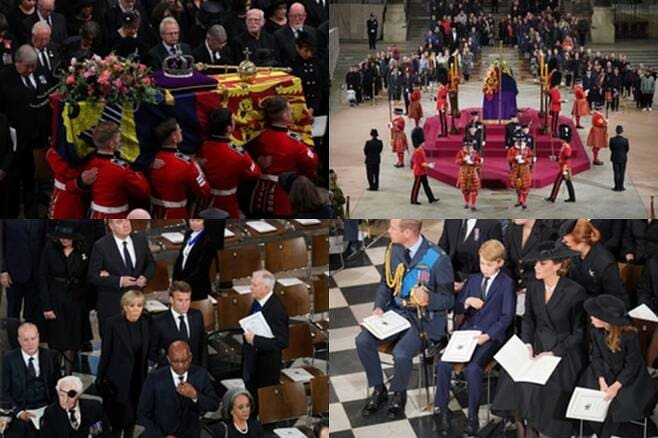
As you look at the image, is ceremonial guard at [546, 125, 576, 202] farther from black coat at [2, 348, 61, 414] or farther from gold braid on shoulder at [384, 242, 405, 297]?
black coat at [2, 348, 61, 414]

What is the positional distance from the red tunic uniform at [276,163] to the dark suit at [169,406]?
2.13m

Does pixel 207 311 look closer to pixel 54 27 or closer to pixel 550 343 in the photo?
pixel 550 343

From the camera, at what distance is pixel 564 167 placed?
12125 millimetres

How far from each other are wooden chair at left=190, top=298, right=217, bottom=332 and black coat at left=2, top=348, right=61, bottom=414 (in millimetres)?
1098

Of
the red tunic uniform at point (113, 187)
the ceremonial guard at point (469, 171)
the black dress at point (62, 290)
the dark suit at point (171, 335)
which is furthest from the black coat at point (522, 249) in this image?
the black dress at point (62, 290)

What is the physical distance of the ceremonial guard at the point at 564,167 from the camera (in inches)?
471

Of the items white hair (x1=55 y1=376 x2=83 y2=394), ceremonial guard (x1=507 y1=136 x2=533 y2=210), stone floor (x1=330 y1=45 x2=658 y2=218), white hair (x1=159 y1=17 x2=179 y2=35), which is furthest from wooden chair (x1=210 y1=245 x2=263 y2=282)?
white hair (x1=159 y1=17 x2=179 y2=35)

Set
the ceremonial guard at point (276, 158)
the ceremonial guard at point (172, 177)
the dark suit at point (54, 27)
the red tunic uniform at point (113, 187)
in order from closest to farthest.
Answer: the red tunic uniform at point (113, 187) → the ceremonial guard at point (172, 177) → the ceremonial guard at point (276, 158) → the dark suit at point (54, 27)

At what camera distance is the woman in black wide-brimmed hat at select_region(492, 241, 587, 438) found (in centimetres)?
995

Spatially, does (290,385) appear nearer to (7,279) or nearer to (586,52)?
(7,279)

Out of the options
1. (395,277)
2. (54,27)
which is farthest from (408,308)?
(54,27)

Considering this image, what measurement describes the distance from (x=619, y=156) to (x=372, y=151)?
213 cm

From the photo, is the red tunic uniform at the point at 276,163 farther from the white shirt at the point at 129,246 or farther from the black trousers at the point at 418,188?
the white shirt at the point at 129,246

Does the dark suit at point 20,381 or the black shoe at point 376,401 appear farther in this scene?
the black shoe at point 376,401
